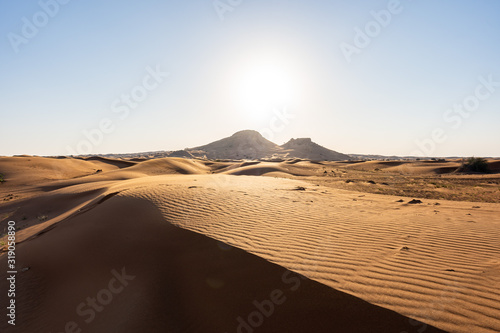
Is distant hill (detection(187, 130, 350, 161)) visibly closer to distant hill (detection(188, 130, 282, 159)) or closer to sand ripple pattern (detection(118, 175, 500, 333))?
distant hill (detection(188, 130, 282, 159))

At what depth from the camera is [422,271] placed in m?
3.38

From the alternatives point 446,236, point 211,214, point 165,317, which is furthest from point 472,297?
point 211,214

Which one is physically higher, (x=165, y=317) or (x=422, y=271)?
(x=422, y=271)

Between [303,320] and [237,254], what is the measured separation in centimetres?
158

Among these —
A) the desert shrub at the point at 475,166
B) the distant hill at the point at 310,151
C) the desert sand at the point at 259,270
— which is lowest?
the desert sand at the point at 259,270

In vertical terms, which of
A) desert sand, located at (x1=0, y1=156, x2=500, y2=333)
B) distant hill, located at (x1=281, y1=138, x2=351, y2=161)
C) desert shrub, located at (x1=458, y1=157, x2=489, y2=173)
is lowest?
desert sand, located at (x1=0, y1=156, x2=500, y2=333)

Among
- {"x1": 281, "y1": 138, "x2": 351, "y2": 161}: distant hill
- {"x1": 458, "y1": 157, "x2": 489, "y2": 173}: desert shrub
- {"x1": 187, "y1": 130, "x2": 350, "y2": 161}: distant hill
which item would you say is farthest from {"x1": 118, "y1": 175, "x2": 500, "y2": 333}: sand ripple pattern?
{"x1": 281, "y1": 138, "x2": 351, "y2": 161}: distant hill

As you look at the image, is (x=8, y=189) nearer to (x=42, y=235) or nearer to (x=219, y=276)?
(x=42, y=235)

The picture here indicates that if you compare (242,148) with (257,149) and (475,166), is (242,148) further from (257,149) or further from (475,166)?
(475,166)

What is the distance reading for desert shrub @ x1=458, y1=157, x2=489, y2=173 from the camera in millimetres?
24861

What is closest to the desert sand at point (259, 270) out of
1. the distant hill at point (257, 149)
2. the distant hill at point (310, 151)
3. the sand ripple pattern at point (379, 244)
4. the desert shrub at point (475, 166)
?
the sand ripple pattern at point (379, 244)

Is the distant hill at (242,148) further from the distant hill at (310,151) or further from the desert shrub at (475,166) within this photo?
the desert shrub at (475,166)

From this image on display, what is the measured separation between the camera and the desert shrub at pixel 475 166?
81.6ft

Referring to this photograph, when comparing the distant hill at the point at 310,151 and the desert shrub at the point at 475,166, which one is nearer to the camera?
the desert shrub at the point at 475,166
